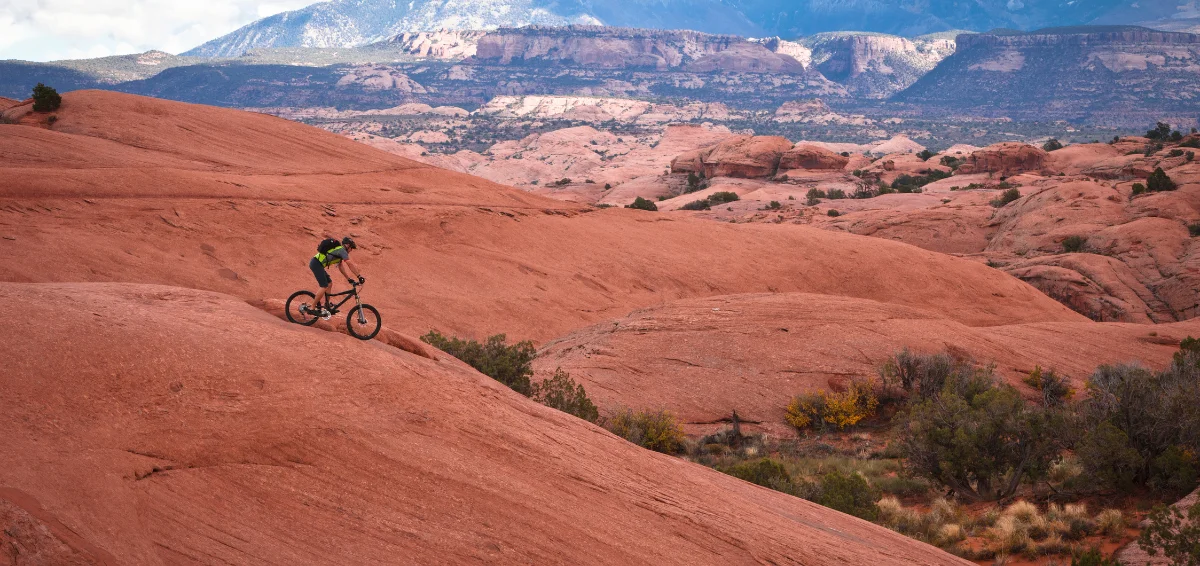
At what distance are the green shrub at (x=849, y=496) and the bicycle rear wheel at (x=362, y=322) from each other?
752cm

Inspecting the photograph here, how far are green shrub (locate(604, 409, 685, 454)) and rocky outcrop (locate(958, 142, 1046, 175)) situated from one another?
61.5m

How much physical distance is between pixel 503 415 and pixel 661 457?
211cm

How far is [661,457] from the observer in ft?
33.1

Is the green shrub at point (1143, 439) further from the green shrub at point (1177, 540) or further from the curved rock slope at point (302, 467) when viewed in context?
the curved rock slope at point (302, 467)

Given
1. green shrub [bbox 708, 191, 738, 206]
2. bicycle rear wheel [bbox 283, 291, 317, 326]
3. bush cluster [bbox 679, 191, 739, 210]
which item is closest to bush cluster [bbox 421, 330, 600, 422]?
bicycle rear wheel [bbox 283, 291, 317, 326]

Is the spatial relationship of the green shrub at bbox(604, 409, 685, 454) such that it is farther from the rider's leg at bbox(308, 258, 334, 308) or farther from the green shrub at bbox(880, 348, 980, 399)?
the rider's leg at bbox(308, 258, 334, 308)

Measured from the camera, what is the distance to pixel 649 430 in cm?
1720

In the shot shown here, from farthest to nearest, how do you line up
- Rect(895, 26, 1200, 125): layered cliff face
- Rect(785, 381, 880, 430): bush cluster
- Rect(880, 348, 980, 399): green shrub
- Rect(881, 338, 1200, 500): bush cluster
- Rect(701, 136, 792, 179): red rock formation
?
Rect(895, 26, 1200, 125): layered cliff face, Rect(701, 136, 792, 179): red rock formation, Rect(880, 348, 980, 399): green shrub, Rect(785, 381, 880, 430): bush cluster, Rect(881, 338, 1200, 500): bush cluster

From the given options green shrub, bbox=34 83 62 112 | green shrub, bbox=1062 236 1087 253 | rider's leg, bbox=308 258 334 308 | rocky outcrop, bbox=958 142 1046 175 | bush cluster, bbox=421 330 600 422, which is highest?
green shrub, bbox=34 83 62 112

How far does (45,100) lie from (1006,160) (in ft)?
220

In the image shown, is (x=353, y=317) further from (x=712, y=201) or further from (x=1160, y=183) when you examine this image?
(x=712, y=201)

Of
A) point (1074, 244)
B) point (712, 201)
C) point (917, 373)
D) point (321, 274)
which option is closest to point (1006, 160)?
point (712, 201)

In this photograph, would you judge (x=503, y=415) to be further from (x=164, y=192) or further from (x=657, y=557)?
(x=164, y=192)

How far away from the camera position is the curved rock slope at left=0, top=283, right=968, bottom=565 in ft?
21.8
